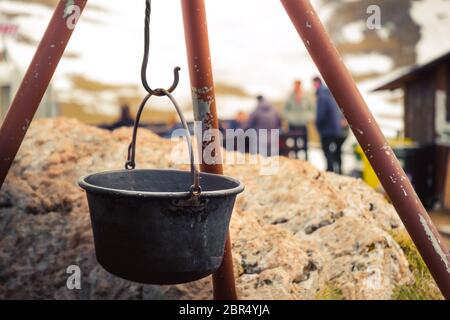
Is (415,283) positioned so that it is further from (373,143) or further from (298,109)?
(298,109)

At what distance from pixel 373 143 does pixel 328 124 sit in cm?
842

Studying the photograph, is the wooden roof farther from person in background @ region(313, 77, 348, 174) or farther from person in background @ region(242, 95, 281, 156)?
person in background @ region(242, 95, 281, 156)

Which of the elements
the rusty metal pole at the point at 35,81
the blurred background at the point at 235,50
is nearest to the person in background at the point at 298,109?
the rusty metal pole at the point at 35,81

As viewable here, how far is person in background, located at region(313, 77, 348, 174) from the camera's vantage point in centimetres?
1105

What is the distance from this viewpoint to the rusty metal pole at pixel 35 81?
2891 mm

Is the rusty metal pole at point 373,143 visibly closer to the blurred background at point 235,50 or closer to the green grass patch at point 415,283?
the green grass patch at point 415,283

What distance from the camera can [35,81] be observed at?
Result: 291 centimetres

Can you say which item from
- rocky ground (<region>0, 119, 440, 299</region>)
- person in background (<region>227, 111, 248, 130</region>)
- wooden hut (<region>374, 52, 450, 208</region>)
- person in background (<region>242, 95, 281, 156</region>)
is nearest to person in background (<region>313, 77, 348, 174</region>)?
person in background (<region>242, 95, 281, 156</region>)

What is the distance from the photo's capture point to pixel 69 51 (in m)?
68.6

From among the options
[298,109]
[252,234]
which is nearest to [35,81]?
[252,234]

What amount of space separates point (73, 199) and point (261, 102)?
8.47m
